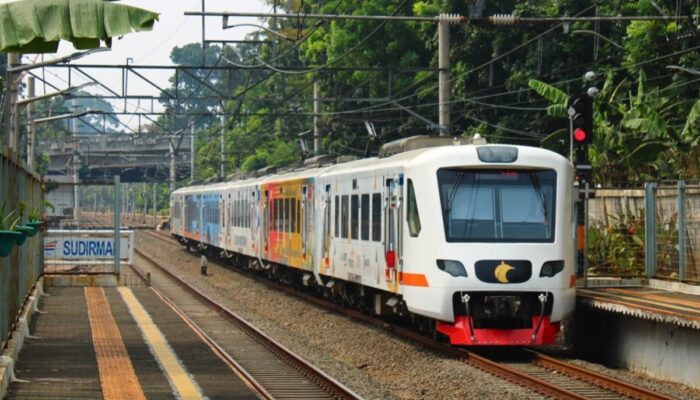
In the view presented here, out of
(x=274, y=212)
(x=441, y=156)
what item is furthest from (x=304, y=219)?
(x=441, y=156)

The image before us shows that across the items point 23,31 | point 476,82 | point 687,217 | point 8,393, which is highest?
point 476,82

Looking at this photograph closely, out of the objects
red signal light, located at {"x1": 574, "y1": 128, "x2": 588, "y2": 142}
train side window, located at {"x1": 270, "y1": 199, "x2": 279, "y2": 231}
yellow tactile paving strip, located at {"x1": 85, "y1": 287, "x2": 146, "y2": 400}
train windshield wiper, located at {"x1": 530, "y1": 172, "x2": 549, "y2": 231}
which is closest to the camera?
yellow tactile paving strip, located at {"x1": 85, "y1": 287, "x2": 146, "y2": 400}

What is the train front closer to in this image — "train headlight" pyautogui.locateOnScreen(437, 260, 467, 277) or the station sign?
"train headlight" pyautogui.locateOnScreen(437, 260, 467, 277)

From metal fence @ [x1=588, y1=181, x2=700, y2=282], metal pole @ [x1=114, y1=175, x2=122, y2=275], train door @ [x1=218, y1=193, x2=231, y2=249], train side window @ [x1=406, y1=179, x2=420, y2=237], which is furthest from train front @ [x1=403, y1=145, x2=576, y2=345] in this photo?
train door @ [x1=218, y1=193, x2=231, y2=249]

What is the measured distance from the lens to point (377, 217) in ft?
66.2

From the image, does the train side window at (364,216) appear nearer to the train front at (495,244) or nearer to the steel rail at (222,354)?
the steel rail at (222,354)

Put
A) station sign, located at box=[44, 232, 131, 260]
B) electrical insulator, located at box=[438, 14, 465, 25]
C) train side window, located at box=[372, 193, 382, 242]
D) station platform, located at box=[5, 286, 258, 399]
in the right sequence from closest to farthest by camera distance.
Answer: station platform, located at box=[5, 286, 258, 399]
train side window, located at box=[372, 193, 382, 242]
electrical insulator, located at box=[438, 14, 465, 25]
station sign, located at box=[44, 232, 131, 260]

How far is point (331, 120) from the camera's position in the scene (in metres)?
50.4

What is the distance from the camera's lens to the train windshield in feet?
56.1

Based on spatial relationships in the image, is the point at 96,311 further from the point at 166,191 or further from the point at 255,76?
the point at 166,191

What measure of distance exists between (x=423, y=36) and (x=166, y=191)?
87.5 metres

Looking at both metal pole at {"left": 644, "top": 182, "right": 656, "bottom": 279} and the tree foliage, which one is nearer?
metal pole at {"left": 644, "top": 182, "right": 656, "bottom": 279}

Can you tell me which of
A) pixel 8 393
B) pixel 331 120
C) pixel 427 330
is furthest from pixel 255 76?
pixel 8 393

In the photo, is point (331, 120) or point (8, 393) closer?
point (8, 393)
